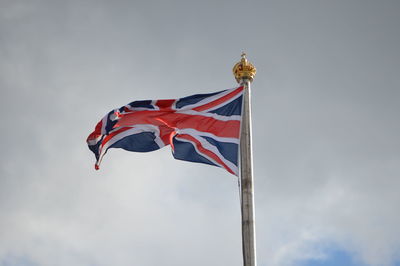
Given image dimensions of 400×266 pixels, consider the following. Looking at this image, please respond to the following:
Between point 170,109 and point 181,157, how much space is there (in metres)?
3.02

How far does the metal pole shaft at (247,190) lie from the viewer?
2023 centimetres

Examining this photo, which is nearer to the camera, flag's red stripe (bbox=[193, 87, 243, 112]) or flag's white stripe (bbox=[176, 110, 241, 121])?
flag's white stripe (bbox=[176, 110, 241, 121])

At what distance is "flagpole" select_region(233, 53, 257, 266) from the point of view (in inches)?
801

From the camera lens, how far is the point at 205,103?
83.3 feet

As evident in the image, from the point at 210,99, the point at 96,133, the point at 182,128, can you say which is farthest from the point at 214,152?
the point at 96,133

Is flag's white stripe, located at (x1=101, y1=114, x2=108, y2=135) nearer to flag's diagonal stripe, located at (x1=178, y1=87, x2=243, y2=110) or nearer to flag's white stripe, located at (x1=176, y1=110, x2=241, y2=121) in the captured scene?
flag's white stripe, located at (x1=176, y1=110, x2=241, y2=121)

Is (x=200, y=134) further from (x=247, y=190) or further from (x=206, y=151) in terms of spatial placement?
(x=247, y=190)

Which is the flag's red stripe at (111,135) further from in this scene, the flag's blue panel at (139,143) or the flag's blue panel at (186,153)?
the flag's blue panel at (186,153)

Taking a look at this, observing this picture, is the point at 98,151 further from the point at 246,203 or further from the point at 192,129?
the point at 246,203

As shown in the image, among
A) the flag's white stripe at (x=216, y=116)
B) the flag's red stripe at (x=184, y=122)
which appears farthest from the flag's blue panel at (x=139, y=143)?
the flag's white stripe at (x=216, y=116)

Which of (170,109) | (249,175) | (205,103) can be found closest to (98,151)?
(170,109)

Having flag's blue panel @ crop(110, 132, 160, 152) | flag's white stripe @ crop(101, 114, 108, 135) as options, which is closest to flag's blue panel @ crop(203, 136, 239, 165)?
flag's blue panel @ crop(110, 132, 160, 152)

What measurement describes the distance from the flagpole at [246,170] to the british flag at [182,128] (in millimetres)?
338

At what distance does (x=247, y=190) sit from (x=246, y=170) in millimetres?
881
